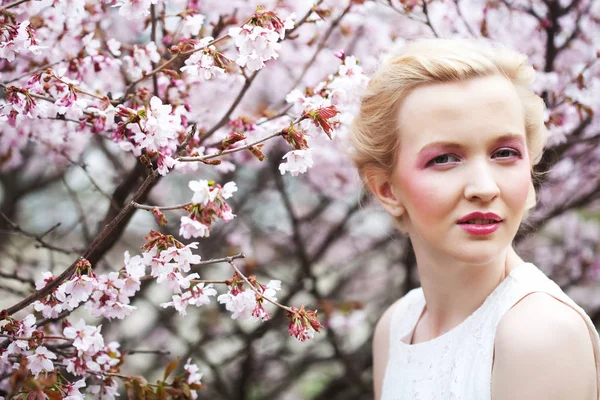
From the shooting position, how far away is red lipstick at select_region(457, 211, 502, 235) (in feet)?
4.33

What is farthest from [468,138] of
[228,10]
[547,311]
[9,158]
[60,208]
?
[60,208]

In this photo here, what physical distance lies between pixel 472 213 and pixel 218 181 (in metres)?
2.03

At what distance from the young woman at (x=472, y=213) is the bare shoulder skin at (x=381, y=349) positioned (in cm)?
26

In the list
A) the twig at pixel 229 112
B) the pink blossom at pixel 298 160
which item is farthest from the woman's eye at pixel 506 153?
the twig at pixel 229 112

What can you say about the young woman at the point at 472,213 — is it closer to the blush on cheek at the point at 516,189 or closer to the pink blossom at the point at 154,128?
the blush on cheek at the point at 516,189

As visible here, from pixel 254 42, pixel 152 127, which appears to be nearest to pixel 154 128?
pixel 152 127

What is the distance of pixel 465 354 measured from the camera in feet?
4.60

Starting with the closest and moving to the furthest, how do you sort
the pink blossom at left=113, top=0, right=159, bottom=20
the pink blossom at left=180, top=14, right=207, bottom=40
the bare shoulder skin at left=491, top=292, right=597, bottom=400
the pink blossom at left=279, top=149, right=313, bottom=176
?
the bare shoulder skin at left=491, top=292, right=597, bottom=400 → the pink blossom at left=279, top=149, right=313, bottom=176 → the pink blossom at left=113, top=0, right=159, bottom=20 → the pink blossom at left=180, top=14, right=207, bottom=40

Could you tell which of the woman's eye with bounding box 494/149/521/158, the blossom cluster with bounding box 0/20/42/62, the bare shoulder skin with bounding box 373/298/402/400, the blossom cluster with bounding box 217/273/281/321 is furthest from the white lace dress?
the blossom cluster with bounding box 0/20/42/62

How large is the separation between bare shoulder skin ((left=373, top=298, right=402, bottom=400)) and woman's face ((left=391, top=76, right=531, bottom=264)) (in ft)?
1.78

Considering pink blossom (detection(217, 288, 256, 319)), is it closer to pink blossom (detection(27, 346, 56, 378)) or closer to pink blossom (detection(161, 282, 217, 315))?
pink blossom (detection(161, 282, 217, 315))

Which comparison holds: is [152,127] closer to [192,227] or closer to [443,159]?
[192,227]

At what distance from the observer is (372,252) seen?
3693mm

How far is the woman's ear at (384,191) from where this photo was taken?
5.02 ft
